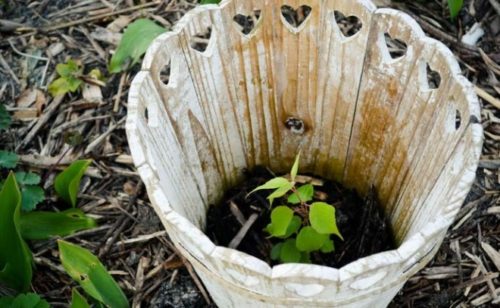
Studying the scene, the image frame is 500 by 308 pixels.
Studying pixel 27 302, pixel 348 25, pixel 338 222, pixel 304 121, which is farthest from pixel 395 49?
pixel 27 302

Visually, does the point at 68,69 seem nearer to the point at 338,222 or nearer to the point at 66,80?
the point at 66,80

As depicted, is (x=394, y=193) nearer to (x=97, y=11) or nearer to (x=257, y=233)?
(x=257, y=233)

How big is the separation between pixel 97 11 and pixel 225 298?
1.08 metres

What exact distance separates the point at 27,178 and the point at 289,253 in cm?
64

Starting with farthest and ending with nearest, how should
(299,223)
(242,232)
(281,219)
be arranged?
(242,232) < (299,223) < (281,219)

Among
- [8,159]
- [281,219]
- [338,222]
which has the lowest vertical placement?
[338,222]

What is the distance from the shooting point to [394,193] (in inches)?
54.3

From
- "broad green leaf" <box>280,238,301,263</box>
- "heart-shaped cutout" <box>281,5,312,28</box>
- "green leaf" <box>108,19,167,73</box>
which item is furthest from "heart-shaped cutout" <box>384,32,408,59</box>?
"broad green leaf" <box>280,238,301,263</box>

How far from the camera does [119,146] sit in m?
1.67

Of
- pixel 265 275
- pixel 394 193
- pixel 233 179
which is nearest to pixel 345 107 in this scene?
pixel 394 193

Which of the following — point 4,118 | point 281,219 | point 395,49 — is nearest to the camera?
point 281,219

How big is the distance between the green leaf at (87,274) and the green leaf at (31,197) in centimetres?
20

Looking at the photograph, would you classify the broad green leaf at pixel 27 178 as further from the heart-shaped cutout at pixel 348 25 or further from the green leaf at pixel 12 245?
the heart-shaped cutout at pixel 348 25

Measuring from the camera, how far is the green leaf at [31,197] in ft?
4.89
